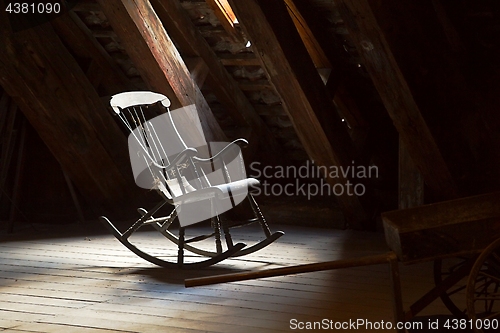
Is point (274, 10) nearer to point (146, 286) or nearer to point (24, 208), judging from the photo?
Answer: point (146, 286)

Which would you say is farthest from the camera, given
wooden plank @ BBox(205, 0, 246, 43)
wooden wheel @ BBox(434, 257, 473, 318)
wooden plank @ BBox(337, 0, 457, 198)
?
wooden plank @ BBox(205, 0, 246, 43)

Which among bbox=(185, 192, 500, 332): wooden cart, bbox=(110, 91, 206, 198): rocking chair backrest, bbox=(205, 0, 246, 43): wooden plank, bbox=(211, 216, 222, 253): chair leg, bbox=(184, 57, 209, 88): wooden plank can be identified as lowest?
bbox=(211, 216, 222, 253): chair leg

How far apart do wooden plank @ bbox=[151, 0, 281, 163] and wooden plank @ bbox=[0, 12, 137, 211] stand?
0.83m

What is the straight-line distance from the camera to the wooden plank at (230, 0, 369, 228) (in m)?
3.74

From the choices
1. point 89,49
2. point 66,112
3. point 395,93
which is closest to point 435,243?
point 395,93

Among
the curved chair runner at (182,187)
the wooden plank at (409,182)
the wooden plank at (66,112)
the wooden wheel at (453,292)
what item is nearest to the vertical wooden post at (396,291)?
the wooden wheel at (453,292)

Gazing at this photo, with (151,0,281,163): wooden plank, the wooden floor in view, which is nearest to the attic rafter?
(151,0,281,163): wooden plank

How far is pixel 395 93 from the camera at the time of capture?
12.0 ft

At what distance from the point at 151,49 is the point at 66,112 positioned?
44.4 inches

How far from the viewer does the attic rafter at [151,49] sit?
408 cm

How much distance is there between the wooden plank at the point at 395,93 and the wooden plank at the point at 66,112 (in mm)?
2276

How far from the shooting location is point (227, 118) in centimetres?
548

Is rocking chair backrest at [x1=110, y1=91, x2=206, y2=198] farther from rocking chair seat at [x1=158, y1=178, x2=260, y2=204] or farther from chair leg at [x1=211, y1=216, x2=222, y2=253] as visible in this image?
chair leg at [x1=211, y1=216, x2=222, y2=253]

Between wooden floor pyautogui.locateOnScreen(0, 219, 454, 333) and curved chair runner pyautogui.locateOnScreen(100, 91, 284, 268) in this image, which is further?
curved chair runner pyautogui.locateOnScreen(100, 91, 284, 268)
